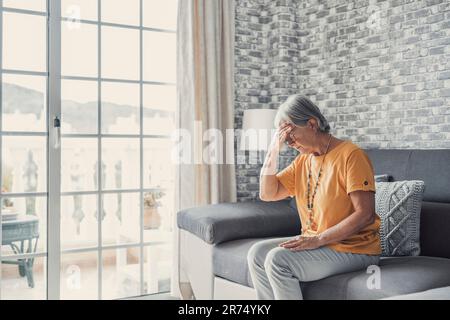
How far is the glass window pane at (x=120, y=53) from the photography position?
12.3 ft

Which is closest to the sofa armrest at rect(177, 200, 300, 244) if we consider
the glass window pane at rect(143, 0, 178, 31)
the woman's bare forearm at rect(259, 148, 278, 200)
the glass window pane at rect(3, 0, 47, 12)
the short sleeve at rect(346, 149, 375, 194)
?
the woman's bare forearm at rect(259, 148, 278, 200)

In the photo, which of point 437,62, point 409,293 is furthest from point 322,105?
point 409,293

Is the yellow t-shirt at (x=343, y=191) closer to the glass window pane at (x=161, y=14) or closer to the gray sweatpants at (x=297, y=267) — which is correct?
the gray sweatpants at (x=297, y=267)

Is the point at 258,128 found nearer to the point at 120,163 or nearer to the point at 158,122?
the point at 158,122

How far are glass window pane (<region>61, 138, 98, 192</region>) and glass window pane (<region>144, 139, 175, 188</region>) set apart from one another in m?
0.38

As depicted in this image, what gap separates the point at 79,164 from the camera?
12.1 feet

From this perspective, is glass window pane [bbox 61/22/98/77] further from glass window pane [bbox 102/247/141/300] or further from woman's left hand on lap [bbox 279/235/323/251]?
woman's left hand on lap [bbox 279/235/323/251]

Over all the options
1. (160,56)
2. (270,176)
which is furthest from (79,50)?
(270,176)

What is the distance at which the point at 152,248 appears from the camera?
3.98 m

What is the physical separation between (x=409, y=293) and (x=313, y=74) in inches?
97.6

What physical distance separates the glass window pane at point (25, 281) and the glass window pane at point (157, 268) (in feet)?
2.44

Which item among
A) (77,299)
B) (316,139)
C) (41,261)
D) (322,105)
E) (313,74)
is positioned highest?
(313,74)
